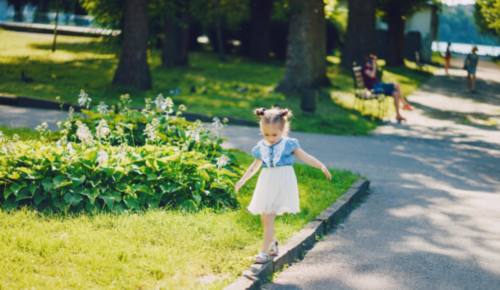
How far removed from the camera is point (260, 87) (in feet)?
80.8

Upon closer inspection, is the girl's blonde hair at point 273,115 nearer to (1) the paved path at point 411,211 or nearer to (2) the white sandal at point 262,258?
(2) the white sandal at point 262,258

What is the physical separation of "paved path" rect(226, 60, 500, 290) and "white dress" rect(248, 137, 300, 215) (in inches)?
23.1

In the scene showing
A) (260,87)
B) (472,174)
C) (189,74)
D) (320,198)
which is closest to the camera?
(320,198)

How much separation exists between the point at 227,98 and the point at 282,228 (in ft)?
44.5

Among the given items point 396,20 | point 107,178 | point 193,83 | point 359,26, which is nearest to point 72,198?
point 107,178

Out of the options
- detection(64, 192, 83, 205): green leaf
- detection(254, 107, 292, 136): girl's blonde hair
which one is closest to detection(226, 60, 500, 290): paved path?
detection(254, 107, 292, 136): girl's blonde hair

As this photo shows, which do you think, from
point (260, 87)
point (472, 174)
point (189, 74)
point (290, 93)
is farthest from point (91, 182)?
point (189, 74)

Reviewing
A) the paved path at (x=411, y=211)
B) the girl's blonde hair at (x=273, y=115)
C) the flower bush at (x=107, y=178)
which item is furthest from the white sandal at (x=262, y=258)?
the flower bush at (x=107, y=178)

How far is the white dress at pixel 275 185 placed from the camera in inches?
249

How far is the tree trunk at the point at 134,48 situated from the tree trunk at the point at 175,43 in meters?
6.81

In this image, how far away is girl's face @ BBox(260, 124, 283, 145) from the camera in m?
6.23

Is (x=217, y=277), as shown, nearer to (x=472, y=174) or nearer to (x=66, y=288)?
(x=66, y=288)

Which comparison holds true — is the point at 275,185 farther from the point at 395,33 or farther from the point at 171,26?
the point at 395,33

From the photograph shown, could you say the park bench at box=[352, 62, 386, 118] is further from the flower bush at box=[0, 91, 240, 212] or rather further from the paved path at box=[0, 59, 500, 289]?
the flower bush at box=[0, 91, 240, 212]
